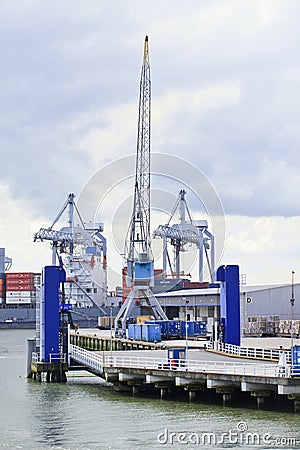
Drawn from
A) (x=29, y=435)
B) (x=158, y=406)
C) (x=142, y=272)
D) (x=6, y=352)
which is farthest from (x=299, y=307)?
(x=29, y=435)

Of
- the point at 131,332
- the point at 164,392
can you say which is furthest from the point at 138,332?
the point at 164,392

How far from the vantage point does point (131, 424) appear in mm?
39000

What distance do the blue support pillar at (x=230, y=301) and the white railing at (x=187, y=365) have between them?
11.4 meters

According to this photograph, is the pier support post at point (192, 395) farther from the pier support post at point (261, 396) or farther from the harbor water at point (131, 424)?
the pier support post at point (261, 396)

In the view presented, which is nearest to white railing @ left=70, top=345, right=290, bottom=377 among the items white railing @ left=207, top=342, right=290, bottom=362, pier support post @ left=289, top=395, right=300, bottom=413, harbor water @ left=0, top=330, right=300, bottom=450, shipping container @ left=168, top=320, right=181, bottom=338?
pier support post @ left=289, top=395, right=300, bottom=413

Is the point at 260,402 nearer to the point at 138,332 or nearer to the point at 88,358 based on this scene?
the point at 88,358

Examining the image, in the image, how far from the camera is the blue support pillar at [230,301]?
61.4 metres

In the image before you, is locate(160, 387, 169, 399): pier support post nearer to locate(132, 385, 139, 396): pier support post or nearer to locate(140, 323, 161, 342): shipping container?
locate(132, 385, 139, 396): pier support post

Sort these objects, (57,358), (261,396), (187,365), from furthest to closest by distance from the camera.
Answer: (57,358), (187,365), (261,396)

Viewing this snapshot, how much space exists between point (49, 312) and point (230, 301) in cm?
1298

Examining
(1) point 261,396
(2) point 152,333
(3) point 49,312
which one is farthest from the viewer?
(2) point 152,333

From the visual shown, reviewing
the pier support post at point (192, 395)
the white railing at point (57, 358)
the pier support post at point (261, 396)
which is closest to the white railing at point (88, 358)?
the white railing at point (57, 358)

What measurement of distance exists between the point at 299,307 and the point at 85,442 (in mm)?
69705

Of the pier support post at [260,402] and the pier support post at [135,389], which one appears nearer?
the pier support post at [260,402]
